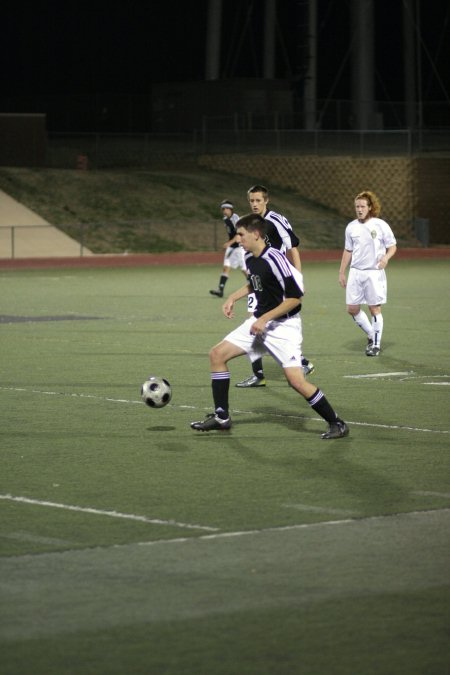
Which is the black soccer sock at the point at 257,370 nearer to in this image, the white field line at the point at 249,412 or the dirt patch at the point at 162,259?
the white field line at the point at 249,412

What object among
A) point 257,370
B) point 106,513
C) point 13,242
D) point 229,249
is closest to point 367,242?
point 257,370

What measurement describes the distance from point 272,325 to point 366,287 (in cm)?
682

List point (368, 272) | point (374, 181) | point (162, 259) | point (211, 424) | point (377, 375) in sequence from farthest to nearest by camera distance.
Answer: point (374, 181)
point (162, 259)
point (368, 272)
point (377, 375)
point (211, 424)

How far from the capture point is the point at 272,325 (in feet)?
36.1

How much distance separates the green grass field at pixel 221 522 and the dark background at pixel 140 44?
6346 cm

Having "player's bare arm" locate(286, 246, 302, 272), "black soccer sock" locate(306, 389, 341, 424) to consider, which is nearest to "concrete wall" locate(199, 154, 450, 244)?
"player's bare arm" locate(286, 246, 302, 272)

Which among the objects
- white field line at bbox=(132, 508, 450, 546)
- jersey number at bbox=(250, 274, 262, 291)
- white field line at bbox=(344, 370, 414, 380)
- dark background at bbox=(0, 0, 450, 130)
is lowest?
white field line at bbox=(344, 370, 414, 380)

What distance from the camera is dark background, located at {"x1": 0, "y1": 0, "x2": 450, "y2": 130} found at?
256 ft

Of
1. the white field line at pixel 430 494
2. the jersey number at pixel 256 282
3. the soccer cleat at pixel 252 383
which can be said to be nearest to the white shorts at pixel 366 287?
the soccer cleat at pixel 252 383

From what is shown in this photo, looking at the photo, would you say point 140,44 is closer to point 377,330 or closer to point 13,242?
point 13,242

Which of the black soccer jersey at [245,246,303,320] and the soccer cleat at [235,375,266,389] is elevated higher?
the black soccer jersey at [245,246,303,320]

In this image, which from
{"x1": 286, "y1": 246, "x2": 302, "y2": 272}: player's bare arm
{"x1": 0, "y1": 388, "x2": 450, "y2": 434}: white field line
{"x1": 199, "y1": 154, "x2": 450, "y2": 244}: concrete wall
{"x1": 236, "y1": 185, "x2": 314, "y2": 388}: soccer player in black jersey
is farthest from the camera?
{"x1": 199, "y1": 154, "x2": 450, "y2": 244}: concrete wall

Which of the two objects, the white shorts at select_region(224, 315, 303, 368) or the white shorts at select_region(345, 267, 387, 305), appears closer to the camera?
the white shorts at select_region(224, 315, 303, 368)

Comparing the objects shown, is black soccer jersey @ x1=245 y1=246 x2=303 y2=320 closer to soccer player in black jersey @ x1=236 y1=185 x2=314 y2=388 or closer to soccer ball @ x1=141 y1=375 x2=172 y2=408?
soccer ball @ x1=141 y1=375 x2=172 y2=408
